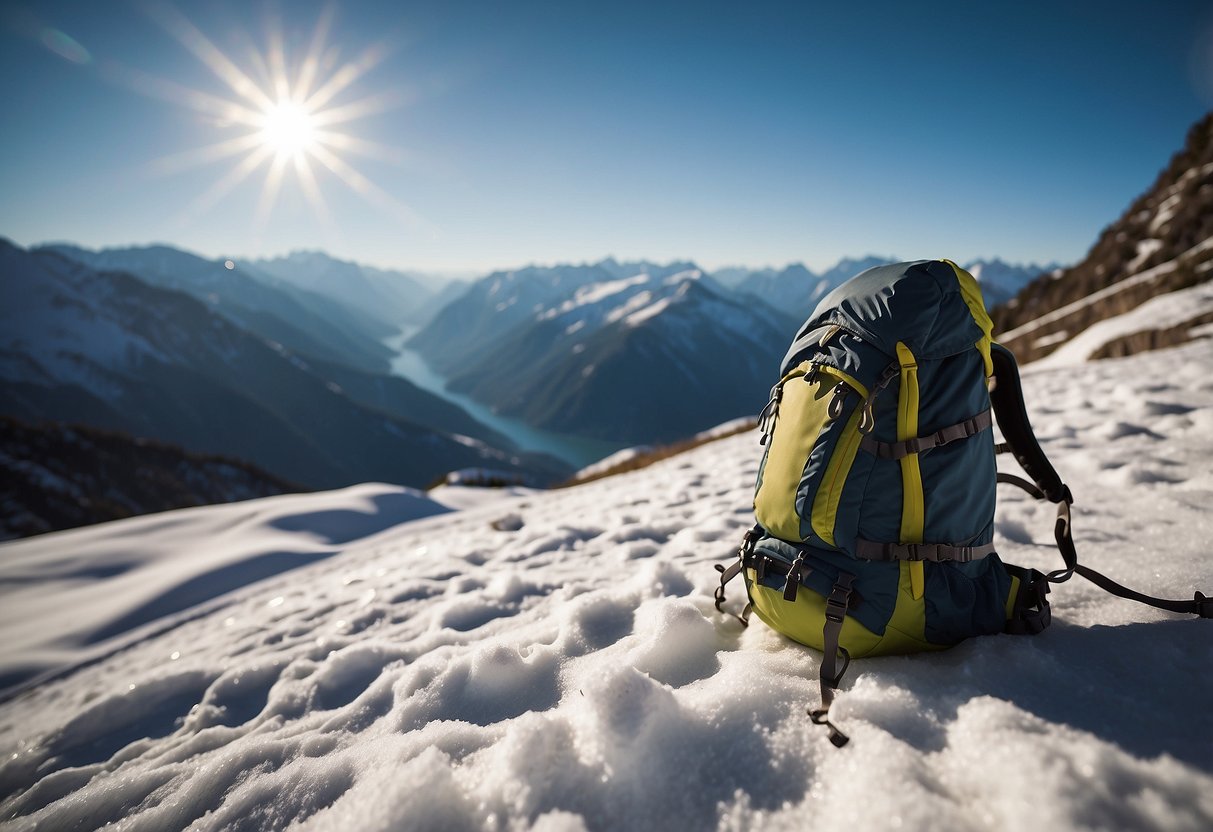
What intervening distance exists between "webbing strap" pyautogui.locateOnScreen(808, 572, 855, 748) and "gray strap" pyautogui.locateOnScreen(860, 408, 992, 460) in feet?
1.93

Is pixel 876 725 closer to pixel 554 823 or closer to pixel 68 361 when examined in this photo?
pixel 554 823

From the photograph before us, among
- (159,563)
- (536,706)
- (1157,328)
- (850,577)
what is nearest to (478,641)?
(536,706)

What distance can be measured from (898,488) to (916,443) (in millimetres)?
218

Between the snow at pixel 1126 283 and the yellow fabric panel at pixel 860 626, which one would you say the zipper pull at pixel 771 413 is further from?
the snow at pixel 1126 283

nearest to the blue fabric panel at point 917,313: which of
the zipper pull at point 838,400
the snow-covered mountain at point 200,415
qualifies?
the zipper pull at point 838,400

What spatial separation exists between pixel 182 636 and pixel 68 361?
26460 centimetres

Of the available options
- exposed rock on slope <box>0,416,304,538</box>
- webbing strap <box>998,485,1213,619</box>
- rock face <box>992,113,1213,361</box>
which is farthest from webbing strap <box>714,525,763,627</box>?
exposed rock on slope <box>0,416,304,538</box>

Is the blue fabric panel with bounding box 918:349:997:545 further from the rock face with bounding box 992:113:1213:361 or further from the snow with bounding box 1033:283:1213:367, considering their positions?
the rock face with bounding box 992:113:1213:361

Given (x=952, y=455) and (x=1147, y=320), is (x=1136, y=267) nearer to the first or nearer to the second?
(x=1147, y=320)

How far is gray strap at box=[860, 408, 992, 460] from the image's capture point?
2221 mm

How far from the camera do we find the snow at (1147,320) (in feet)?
33.6

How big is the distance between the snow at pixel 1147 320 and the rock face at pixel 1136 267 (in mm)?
364

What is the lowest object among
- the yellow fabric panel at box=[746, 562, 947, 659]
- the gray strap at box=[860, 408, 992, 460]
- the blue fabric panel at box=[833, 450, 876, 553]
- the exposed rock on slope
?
the yellow fabric panel at box=[746, 562, 947, 659]

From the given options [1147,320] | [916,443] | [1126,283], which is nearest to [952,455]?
[916,443]
